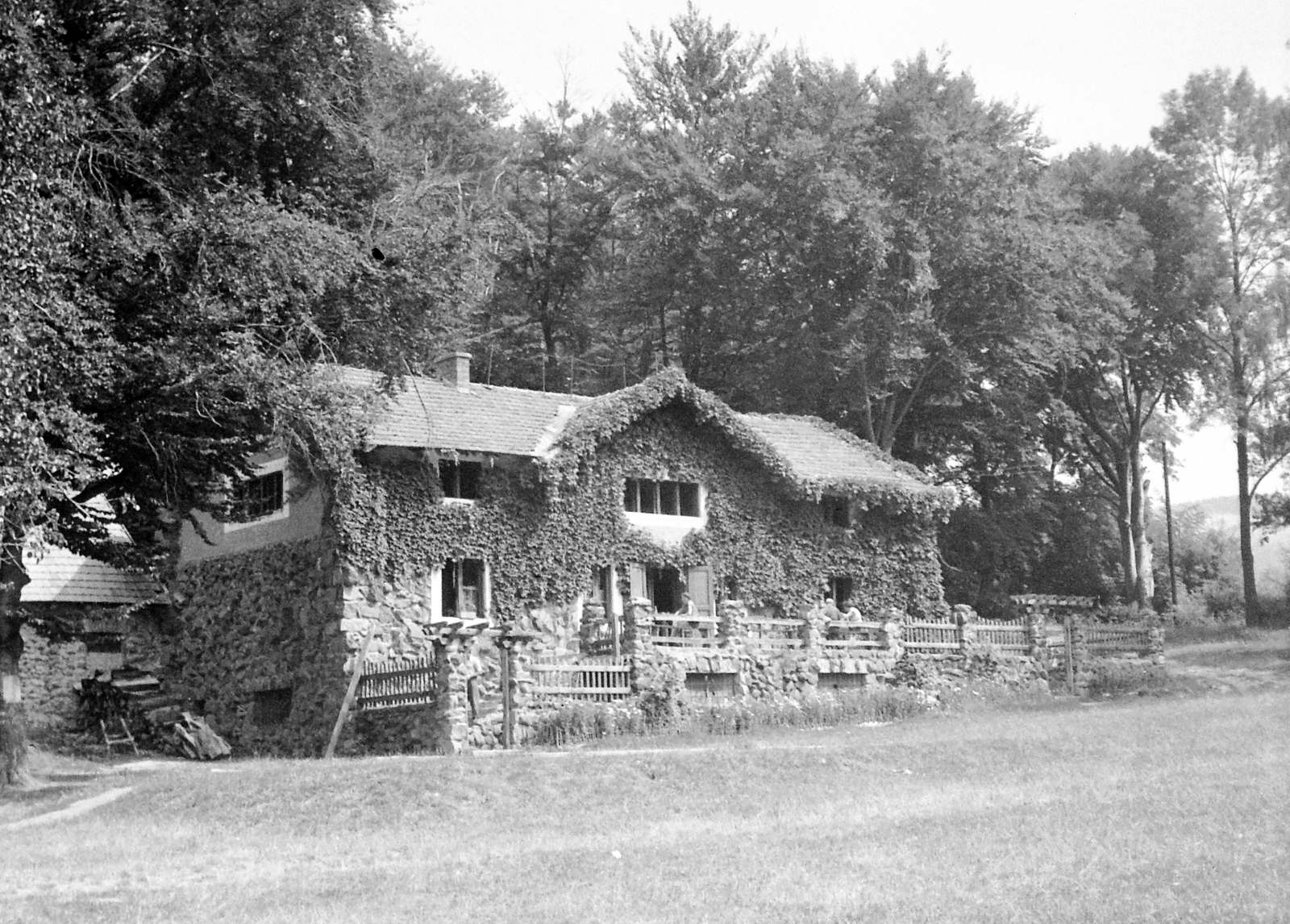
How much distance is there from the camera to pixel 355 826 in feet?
59.0

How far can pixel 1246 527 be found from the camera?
5034cm

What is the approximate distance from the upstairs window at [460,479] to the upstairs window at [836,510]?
9943mm

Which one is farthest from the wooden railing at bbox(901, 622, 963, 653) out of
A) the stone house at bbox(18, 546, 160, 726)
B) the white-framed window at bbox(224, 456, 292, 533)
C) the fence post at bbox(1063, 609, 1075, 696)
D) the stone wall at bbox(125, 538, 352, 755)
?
the stone house at bbox(18, 546, 160, 726)

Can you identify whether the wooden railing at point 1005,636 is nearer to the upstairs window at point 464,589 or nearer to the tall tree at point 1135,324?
the upstairs window at point 464,589

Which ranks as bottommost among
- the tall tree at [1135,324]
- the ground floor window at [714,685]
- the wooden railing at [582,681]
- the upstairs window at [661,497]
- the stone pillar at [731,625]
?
the ground floor window at [714,685]

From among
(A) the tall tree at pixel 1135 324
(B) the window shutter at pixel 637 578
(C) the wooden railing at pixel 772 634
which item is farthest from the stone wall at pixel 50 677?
(A) the tall tree at pixel 1135 324

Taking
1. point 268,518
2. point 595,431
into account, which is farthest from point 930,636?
point 268,518

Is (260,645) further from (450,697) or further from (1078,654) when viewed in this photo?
(1078,654)

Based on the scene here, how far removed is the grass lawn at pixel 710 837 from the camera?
→ 13.1 metres

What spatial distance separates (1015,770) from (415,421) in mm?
15910

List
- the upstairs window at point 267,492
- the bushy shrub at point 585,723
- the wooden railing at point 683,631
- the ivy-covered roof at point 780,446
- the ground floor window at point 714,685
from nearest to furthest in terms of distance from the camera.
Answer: the bushy shrub at point 585,723 < the wooden railing at point 683,631 < the ground floor window at point 714,685 < the upstairs window at point 267,492 < the ivy-covered roof at point 780,446

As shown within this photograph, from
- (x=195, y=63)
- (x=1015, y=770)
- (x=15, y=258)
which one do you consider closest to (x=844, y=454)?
(x=1015, y=770)

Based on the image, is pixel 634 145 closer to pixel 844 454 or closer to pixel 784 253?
pixel 784 253

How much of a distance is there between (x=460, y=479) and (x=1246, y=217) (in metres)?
30.1
